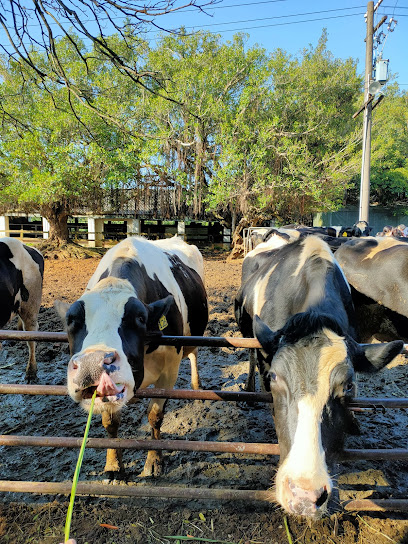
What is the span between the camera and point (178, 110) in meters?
16.3

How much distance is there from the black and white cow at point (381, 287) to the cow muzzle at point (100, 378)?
352 cm

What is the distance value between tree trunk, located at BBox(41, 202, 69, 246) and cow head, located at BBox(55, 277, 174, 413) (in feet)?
49.4

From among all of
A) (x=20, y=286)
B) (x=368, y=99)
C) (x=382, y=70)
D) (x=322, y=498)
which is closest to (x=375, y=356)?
(x=322, y=498)

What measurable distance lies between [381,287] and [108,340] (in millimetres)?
3588

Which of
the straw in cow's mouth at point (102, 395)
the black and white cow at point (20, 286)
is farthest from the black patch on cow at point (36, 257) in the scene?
the straw in cow's mouth at point (102, 395)

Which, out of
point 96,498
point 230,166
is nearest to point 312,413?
point 96,498

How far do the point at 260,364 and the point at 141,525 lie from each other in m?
1.55

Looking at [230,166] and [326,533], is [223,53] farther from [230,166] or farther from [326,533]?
[326,533]

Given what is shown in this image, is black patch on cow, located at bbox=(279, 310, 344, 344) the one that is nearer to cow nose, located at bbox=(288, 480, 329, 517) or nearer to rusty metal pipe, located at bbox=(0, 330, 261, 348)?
rusty metal pipe, located at bbox=(0, 330, 261, 348)

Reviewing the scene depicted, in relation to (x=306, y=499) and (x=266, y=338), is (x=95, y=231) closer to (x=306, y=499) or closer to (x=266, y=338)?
(x=266, y=338)

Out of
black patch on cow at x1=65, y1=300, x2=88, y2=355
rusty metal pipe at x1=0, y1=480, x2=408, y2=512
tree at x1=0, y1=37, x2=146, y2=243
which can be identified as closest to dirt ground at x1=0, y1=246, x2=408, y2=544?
rusty metal pipe at x1=0, y1=480, x2=408, y2=512

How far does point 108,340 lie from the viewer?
1946 mm

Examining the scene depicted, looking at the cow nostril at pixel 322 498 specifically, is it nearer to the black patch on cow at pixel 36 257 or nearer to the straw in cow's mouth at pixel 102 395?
the straw in cow's mouth at pixel 102 395

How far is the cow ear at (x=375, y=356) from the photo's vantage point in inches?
75.8
